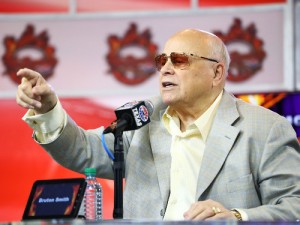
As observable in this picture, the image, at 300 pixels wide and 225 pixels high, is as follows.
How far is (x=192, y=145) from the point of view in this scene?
121 inches

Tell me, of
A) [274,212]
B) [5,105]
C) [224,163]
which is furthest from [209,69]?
[5,105]

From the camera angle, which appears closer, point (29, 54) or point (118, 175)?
point (118, 175)

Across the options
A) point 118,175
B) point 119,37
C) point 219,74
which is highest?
point 119,37

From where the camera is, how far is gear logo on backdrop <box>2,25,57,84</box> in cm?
545

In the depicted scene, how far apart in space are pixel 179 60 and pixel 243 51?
2226mm

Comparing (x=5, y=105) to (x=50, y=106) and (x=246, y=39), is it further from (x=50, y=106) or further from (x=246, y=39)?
(x=50, y=106)

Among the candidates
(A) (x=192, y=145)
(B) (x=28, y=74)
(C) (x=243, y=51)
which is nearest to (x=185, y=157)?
(A) (x=192, y=145)

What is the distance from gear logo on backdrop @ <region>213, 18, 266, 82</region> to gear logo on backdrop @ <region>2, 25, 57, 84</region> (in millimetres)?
1124

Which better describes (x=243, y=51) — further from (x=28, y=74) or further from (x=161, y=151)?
(x=28, y=74)

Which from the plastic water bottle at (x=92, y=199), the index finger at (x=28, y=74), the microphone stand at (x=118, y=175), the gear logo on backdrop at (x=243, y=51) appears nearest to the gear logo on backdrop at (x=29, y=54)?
the gear logo on backdrop at (x=243, y=51)

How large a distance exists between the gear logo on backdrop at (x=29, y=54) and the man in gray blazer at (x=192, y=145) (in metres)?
2.32

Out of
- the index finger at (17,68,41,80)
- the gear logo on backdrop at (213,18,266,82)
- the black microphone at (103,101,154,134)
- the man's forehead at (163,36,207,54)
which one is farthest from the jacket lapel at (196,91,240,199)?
the gear logo on backdrop at (213,18,266,82)

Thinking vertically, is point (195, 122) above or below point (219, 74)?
below

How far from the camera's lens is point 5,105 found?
5.39 metres
